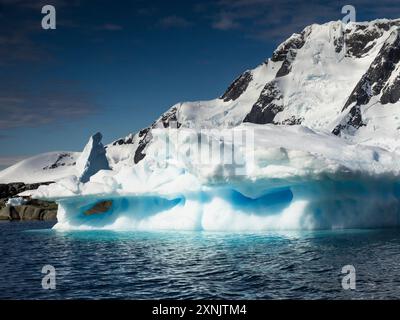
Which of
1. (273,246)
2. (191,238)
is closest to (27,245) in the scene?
(191,238)

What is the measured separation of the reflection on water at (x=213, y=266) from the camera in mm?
18734

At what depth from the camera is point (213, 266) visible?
23.3m

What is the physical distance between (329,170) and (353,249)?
6.77 meters

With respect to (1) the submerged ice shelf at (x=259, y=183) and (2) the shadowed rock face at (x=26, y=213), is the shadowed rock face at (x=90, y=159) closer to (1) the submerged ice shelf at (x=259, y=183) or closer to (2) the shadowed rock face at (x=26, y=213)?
(2) the shadowed rock face at (x=26, y=213)

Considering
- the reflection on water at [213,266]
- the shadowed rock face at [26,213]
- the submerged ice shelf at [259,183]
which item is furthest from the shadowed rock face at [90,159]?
the reflection on water at [213,266]

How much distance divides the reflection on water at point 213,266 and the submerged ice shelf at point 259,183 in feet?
5.50

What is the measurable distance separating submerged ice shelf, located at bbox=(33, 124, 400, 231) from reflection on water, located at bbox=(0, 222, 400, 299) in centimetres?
168

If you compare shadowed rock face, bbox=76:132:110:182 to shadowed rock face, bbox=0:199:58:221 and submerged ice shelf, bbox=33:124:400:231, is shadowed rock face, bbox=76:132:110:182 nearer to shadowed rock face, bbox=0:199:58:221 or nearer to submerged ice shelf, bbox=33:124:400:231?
shadowed rock face, bbox=0:199:58:221

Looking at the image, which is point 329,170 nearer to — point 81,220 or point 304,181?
point 304,181

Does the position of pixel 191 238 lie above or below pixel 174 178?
below

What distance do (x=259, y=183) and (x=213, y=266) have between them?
1216 centimetres

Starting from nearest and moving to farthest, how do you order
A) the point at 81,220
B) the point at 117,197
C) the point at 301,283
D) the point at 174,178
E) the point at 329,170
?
the point at 301,283
the point at 329,170
the point at 174,178
the point at 117,197
the point at 81,220

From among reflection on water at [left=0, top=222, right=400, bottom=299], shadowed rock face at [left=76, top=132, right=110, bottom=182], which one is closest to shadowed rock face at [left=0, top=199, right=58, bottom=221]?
shadowed rock face at [left=76, top=132, right=110, bottom=182]

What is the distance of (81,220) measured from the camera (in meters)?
47.9
